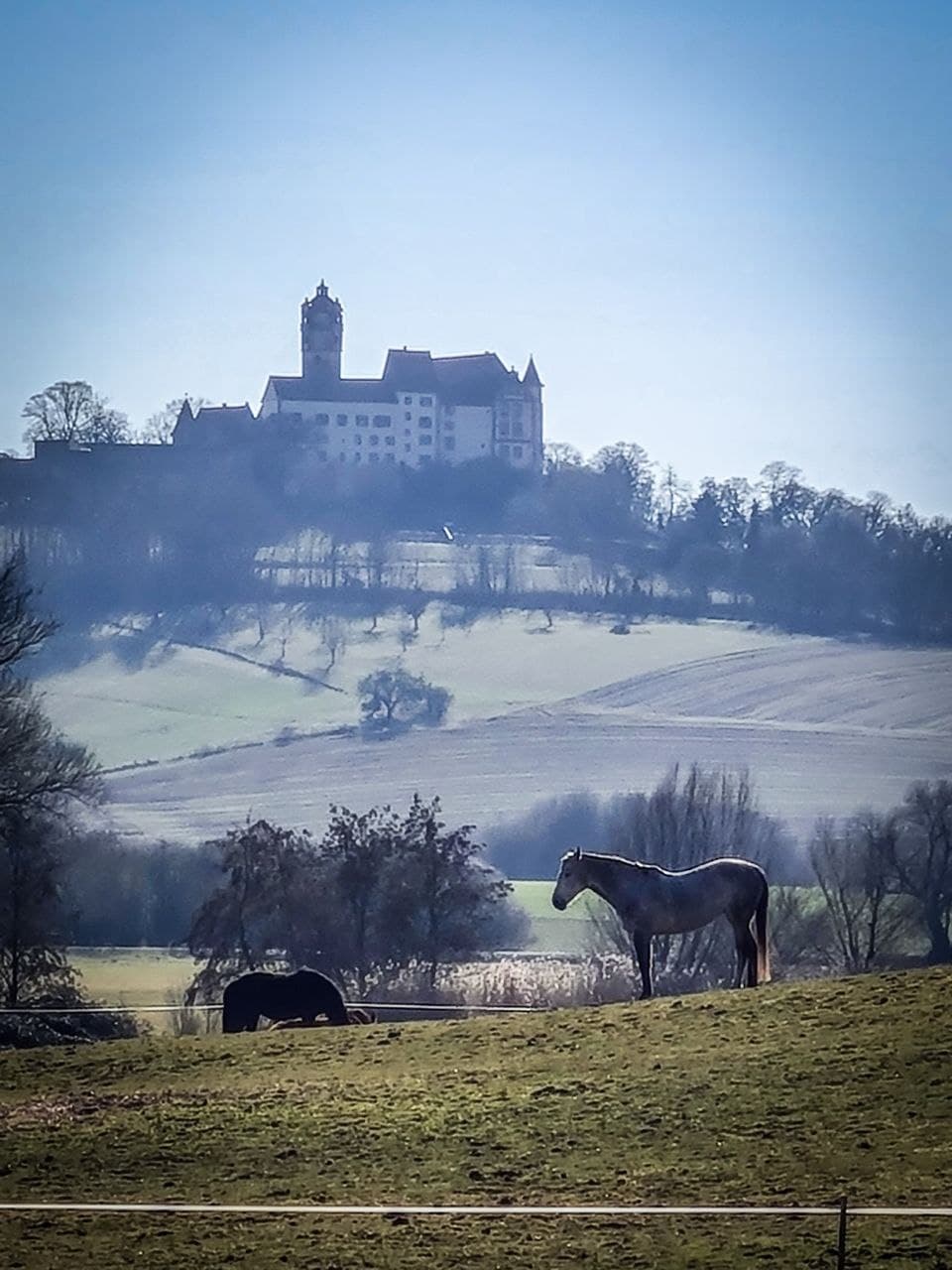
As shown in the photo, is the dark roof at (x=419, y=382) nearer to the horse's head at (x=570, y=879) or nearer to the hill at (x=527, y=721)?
the hill at (x=527, y=721)

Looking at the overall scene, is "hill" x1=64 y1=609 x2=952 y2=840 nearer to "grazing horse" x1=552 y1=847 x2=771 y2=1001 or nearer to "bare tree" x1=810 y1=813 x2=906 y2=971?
"bare tree" x1=810 y1=813 x2=906 y2=971

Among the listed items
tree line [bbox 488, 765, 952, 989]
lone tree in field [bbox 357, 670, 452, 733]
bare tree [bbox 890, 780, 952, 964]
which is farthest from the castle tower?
bare tree [bbox 890, 780, 952, 964]

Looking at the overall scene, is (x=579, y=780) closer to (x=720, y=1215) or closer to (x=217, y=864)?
(x=217, y=864)

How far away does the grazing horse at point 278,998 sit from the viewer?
21.3 meters

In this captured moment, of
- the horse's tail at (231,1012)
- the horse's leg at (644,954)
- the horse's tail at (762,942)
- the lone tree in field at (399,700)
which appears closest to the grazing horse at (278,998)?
the horse's tail at (231,1012)

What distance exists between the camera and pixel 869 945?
154 ft

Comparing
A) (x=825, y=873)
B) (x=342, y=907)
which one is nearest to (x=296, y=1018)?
(x=342, y=907)

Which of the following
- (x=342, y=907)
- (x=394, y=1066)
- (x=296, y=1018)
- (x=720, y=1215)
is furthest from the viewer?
(x=342, y=907)

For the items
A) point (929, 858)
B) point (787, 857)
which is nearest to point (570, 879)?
point (929, 858)

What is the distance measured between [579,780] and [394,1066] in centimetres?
6760

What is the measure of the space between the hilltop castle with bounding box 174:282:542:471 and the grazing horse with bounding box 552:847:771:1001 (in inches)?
4506

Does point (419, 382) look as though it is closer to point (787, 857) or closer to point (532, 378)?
point (532, 378)

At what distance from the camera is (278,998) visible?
21.6 m

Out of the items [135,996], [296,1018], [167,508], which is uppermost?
[167,508]
